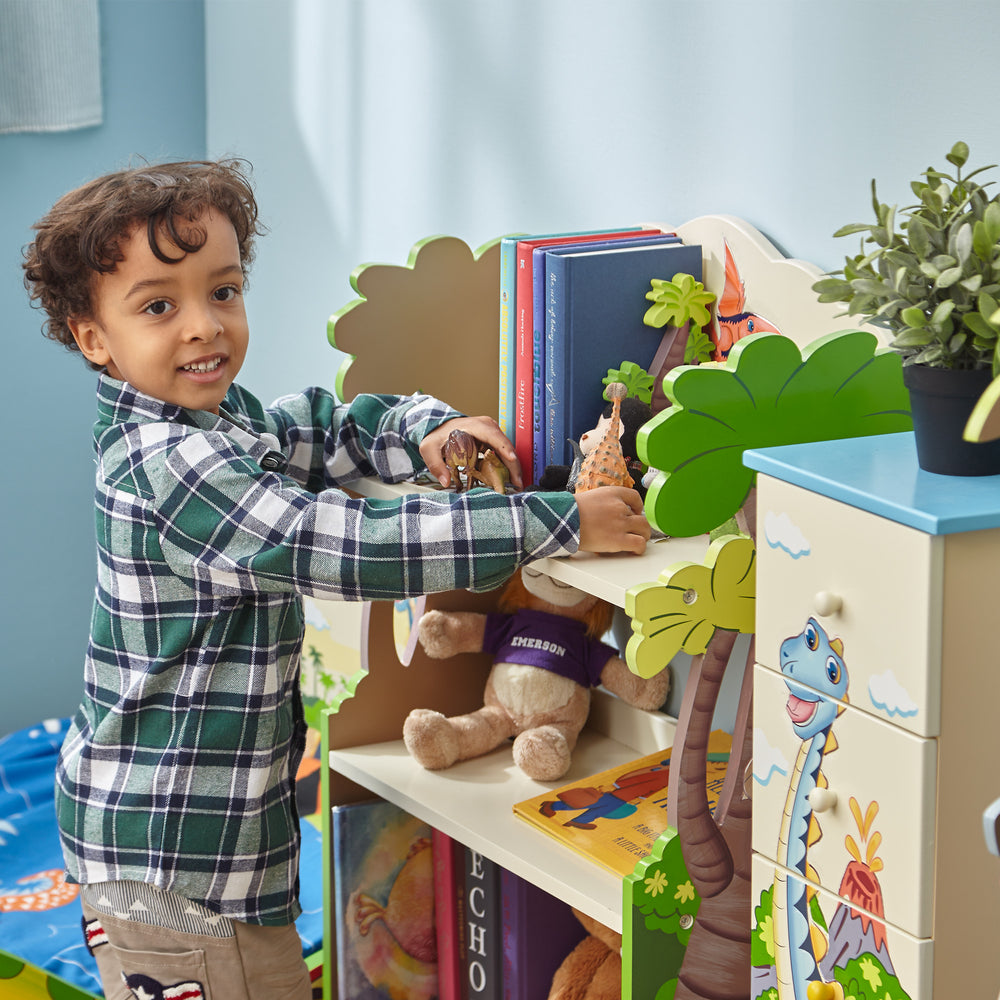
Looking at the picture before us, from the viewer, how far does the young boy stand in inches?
40.9

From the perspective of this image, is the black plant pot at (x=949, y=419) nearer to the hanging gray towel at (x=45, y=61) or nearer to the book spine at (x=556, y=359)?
the book spine at (x=556, y=359)

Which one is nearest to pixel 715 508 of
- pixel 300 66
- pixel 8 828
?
pixel 300 66

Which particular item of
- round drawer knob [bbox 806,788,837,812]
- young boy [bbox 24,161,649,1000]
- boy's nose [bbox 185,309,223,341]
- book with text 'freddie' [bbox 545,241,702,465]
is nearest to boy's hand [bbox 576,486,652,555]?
young boy [bbox 24,161,649,1000]

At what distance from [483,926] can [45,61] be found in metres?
1.58

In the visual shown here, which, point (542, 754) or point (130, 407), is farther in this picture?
point (542, 754)

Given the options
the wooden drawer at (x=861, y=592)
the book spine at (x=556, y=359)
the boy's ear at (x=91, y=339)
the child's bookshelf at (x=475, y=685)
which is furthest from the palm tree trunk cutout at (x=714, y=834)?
the boy's ear at (x=91, y=339)

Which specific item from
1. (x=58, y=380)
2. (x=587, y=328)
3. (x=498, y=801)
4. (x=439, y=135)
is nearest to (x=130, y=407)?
(x=587, y=328)

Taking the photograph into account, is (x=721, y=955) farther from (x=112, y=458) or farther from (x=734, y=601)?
(x=112, y=458)

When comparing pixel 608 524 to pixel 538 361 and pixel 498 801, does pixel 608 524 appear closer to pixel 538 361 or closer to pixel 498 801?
pixel 538 361

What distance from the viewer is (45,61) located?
211 cm

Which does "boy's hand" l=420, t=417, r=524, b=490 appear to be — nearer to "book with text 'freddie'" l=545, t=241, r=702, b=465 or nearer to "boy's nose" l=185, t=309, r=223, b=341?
"book with text 'freddie'" l=545, t=241, r=702, b=465

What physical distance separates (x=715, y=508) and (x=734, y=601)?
7cm

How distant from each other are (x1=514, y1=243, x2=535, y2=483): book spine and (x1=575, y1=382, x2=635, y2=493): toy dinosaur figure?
13 cm

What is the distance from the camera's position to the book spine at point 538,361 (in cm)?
116
